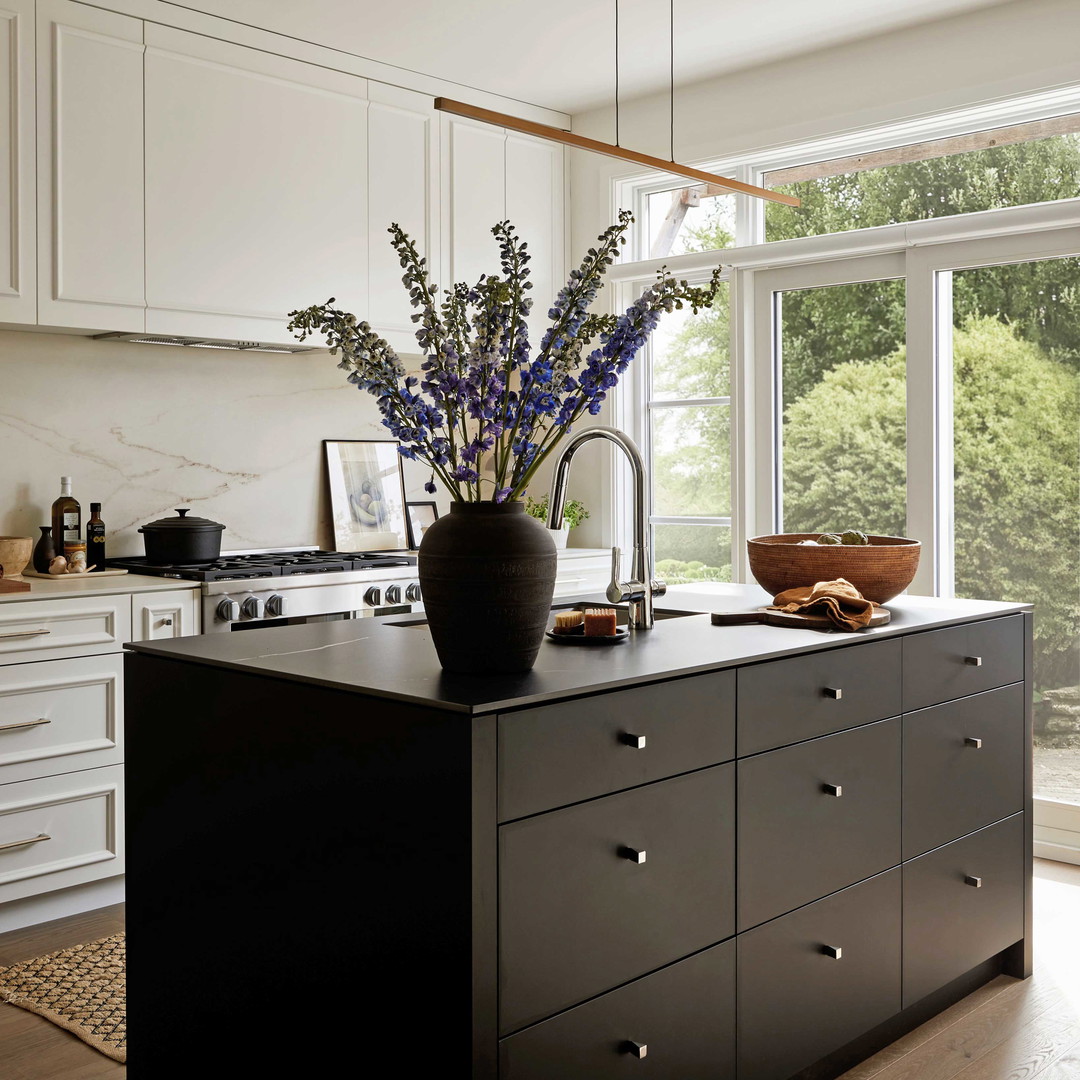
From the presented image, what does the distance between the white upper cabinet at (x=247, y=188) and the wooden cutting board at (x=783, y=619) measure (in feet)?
7.26

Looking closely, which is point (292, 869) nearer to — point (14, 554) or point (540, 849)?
point (540, 849)

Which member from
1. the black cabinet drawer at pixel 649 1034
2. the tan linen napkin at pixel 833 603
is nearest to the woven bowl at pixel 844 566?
the tan linen napkin at pixel 833 603

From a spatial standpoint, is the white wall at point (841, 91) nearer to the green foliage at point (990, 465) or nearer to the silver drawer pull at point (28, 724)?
the green foliage at point (990, 465)

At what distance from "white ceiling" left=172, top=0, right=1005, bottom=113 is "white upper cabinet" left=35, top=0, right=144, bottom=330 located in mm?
377

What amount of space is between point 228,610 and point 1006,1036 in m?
2.39

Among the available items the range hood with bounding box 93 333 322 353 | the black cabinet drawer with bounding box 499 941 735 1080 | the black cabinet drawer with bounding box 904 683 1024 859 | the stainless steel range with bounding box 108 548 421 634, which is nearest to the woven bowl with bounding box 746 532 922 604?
the black cabinet drawer with bounding box 904 683 1024 859

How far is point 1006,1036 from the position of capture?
255 cm

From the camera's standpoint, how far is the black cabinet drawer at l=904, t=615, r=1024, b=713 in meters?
2.47

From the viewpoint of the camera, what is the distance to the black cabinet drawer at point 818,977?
2064 mm

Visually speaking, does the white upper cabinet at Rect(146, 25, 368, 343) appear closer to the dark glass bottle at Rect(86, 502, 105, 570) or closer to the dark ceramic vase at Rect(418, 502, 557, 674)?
the dark glass bottle at Rect(86, 502, 105, 570)

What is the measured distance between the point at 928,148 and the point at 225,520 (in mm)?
2884

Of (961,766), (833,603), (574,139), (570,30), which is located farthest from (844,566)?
(570,30)

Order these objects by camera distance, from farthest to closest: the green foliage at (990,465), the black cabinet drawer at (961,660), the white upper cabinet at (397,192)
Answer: the white upper cabinet at (397,192)
the green foliage at (990,465)
the black cabinet drawer at (961,660)

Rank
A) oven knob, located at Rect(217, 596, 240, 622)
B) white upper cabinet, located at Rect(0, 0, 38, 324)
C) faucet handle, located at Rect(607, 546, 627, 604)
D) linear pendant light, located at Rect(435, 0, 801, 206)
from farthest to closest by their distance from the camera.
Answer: oven knob, located at Rect(217, 596, 240, 622), white upper cabinet, located at Rect(0, 0, 38, 324), linear pendant light, located at Rect(435, 0, 801, 206), faucet handle, located at Rect(607, 546, 627, 604)
